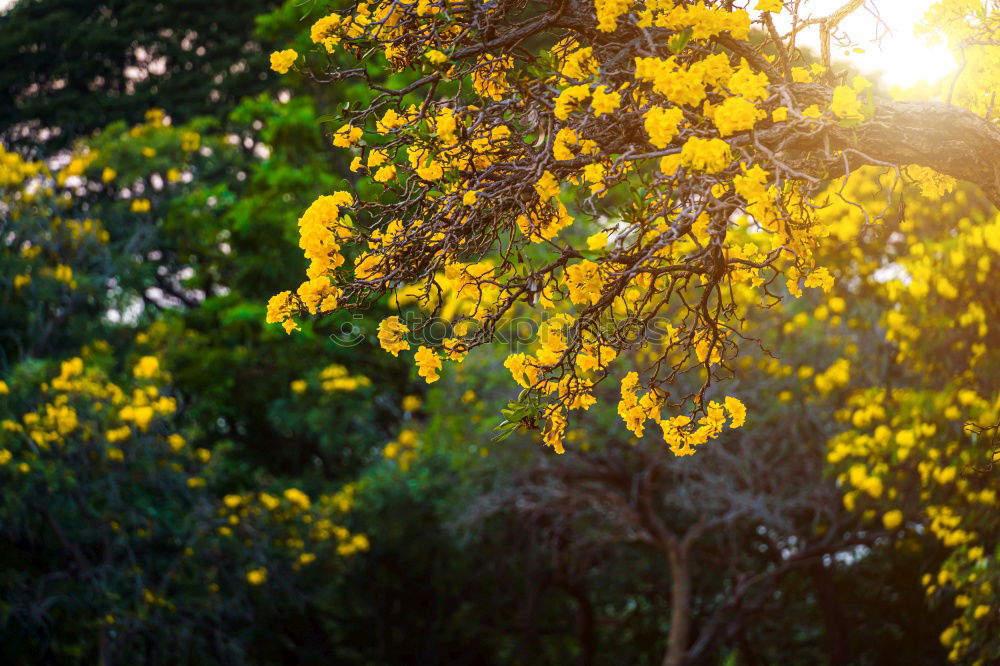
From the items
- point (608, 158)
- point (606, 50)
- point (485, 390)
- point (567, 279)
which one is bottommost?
point (567, 279)

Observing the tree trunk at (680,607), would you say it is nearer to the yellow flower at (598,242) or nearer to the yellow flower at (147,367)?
the yellow flower at (147,367)

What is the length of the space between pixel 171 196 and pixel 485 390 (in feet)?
23.9

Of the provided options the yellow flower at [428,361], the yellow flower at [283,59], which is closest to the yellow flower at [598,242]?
the yellow flower at [428,361]

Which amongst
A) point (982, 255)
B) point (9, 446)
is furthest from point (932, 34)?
point (9, 446)

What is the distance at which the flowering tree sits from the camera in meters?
3.18

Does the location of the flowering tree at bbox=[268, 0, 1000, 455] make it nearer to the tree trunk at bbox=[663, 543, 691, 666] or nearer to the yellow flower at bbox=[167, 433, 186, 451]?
the yellow flower at bbox=[167, 433, 186, 451]

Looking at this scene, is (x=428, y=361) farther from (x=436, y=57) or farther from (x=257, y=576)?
(x=257, y=576)

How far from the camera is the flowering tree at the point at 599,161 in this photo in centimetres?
318

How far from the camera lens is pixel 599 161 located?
131 inches

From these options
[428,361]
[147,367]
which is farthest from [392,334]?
[147,367]

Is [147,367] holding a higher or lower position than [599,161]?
higher

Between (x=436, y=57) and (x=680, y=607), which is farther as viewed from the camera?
(x=680, y=607)

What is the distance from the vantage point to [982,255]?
7.34 m

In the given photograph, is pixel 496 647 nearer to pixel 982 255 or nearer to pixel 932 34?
pixel 982 255
